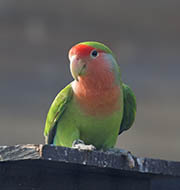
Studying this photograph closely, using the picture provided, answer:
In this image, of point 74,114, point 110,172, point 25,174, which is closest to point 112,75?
point 74,114

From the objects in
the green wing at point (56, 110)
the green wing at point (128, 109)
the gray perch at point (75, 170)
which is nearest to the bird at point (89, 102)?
the green wing at point (56, 110)

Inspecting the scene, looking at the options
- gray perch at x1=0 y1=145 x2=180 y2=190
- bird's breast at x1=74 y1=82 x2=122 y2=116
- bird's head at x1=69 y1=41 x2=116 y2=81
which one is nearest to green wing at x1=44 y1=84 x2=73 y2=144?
bird's breast at x1=74 y1=82 x2=122 y2=116

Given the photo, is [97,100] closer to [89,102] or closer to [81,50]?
[89,102]

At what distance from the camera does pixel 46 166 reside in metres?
2.88

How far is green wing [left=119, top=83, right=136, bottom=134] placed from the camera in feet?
16.0

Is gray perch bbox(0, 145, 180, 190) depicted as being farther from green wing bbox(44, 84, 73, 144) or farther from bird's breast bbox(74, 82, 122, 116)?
green wing bbox(44, 84, 73, 144)

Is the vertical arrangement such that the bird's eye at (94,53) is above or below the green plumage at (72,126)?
above

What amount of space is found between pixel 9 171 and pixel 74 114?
1.58 m

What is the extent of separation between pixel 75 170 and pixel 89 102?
137cm

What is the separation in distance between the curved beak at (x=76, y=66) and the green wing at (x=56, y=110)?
13.7 inches

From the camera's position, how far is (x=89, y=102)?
4266 millimetres

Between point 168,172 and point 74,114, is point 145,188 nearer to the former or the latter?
point 168,172

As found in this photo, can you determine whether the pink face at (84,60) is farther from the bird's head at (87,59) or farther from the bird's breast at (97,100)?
the bird's breast at (97,100)

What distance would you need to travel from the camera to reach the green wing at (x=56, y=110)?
174 inches
